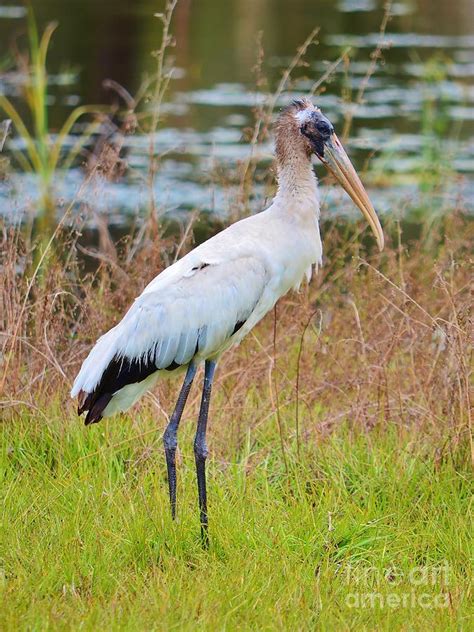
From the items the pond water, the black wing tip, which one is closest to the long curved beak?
the black wing tip

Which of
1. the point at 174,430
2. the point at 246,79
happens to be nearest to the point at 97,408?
the point at 174,430

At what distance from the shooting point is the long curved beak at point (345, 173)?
4535 millimetres

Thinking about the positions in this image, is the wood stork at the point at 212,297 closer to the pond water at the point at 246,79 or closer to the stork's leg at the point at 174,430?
the stork's leg at the point at 174,430

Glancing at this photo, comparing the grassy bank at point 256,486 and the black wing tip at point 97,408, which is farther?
the black wing tip at point 97,408

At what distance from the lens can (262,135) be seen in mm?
6105

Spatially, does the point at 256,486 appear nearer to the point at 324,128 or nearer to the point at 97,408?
the point at 97,408

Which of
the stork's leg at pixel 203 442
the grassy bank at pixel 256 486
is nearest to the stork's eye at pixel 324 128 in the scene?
the grassy bank at pixel 256 486

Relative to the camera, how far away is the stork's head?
4.51m

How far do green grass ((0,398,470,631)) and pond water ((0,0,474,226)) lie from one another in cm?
276

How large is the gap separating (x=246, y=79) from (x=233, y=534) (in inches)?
400

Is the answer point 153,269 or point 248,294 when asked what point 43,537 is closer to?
point 248,294

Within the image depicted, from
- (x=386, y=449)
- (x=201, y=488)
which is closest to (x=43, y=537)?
(x=201, y=488)

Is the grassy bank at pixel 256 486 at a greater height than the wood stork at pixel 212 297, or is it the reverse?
the wood stork at pixel 212 297

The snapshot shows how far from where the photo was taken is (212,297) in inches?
171
